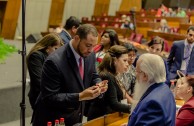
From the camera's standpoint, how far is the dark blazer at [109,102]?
129 inches

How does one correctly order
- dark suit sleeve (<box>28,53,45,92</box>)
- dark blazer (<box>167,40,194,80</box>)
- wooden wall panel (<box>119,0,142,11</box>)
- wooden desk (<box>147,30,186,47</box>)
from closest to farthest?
dark suit sleeve (<box>28,53,45,92</box>)
dark blazer (<box>167,40,194,80</box>)
wooden desk (<box>147,30,186,47</box>)
wooden wall panel (<box>119,0,142,11</box>)

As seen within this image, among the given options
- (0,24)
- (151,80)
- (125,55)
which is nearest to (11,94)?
(125,55)

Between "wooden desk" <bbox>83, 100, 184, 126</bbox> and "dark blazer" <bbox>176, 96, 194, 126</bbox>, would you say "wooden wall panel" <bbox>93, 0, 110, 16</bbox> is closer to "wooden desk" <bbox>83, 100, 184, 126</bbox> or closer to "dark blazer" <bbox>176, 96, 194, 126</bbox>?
"wooden desk" <bbox>83, 100, 184, 126</bbox>

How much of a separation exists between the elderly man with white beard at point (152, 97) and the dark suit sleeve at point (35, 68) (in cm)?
144

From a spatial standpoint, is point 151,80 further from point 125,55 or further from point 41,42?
point 41,42

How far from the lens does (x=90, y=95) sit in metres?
2.66

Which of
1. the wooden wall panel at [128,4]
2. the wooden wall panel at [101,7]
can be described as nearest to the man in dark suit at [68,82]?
the wooden wall panel at [101,7]

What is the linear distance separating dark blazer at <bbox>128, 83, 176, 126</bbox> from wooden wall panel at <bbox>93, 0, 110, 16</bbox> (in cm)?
1425

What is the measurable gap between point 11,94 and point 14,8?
301 inches

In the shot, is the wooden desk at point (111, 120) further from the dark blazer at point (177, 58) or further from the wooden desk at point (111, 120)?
the dark blazer at point (177, 58)

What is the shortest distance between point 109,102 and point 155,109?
122cm

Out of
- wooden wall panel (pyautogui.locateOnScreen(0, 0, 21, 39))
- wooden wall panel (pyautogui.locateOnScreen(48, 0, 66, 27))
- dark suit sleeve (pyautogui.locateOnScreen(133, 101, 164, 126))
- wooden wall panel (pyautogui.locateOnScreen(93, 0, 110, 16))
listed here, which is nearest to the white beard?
dark suit sleeve (pyautogui.locateOnScreen(133, 101, 164, 126))

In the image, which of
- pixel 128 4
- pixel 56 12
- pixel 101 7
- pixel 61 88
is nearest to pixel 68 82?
pixel 61 88

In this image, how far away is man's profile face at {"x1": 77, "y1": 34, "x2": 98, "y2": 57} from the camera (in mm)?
2738
